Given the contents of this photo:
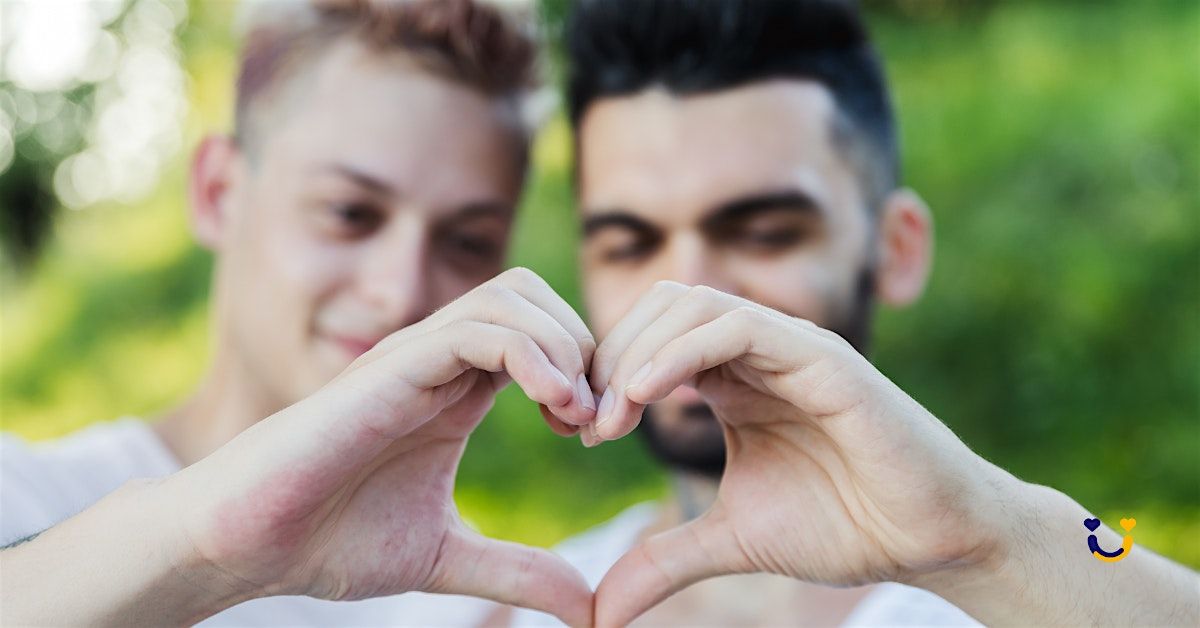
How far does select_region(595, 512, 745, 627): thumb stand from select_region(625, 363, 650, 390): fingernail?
0.31m

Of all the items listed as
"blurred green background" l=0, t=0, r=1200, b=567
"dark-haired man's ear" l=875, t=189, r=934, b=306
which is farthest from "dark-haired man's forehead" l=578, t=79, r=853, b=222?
"blurred green background" l=0, t=0, r=1200, b=567

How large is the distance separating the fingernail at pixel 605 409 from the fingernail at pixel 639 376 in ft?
0.10

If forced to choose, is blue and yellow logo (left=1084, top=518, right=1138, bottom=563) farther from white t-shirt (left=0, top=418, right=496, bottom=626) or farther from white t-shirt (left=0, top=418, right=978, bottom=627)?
white t-shirt (left=0, top=418, right=496, bottom=626)

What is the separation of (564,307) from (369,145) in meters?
1.01

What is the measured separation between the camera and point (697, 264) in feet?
7.07

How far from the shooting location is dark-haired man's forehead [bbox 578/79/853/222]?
2.21 metres

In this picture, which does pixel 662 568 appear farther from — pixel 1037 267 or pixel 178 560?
pixel 1037 267

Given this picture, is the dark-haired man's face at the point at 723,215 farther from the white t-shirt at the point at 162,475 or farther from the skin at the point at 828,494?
the skin at the point at 828,494

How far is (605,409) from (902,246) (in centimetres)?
152

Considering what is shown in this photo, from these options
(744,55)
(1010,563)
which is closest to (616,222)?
(744,55)

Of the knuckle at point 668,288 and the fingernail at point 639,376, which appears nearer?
the fingernail at point 639,376

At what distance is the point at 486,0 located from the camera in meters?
2.46

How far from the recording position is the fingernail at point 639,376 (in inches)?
47.8

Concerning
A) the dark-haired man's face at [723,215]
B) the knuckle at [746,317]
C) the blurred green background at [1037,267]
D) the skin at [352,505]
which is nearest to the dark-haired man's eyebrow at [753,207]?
the dark-haired man's face at [723,215]
